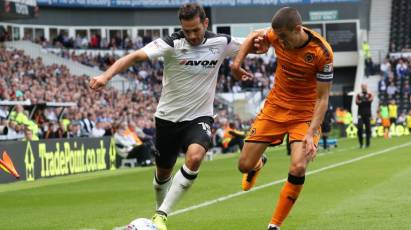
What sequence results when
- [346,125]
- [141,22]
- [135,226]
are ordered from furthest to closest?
[141,22] → [346,125] → [135,226]

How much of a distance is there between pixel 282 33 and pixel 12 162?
13.5 metres

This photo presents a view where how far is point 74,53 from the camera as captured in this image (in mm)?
51188

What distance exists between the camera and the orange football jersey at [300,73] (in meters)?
9.43

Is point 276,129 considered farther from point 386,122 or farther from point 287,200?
point 386,122

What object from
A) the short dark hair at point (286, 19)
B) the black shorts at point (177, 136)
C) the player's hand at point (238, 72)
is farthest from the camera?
the black shorts at point (177, 136)

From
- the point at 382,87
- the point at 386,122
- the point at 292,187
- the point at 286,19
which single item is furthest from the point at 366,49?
the point at 286,19

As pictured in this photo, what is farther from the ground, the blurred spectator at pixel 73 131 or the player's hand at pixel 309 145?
the player's hand at pixel 309 145

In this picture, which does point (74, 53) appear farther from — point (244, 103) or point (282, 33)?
point (282, 33)

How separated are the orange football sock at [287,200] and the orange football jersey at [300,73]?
33.1 inches

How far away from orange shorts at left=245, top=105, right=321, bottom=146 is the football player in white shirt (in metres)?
0.54

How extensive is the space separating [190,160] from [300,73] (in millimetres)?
1476

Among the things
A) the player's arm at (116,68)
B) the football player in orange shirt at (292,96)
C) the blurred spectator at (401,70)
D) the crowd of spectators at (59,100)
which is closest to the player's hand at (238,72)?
the football player in orange shirt at (292,96)

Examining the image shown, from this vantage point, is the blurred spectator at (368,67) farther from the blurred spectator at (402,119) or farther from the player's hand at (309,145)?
the player's hand at (309,145)

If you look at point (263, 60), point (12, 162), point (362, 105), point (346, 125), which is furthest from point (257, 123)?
point (263, 60)
